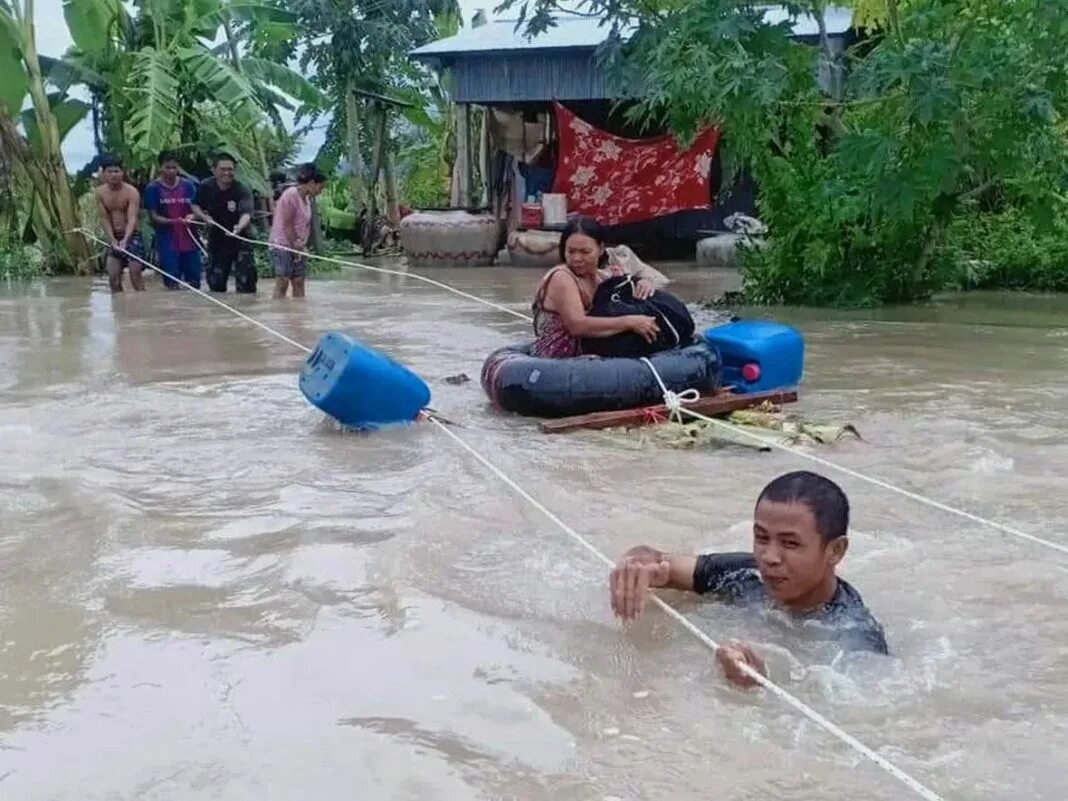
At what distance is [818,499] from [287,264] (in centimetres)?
1196

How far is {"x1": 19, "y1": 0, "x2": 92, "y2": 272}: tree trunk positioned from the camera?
18188 millimetres

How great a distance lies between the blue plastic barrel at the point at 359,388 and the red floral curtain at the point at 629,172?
11695 mm

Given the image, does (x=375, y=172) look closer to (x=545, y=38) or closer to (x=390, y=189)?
(x=390, y=189)

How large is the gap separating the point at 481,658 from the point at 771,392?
4.63 metres

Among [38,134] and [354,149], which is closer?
[38,134]

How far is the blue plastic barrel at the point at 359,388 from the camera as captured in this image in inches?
315

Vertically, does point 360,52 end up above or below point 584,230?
above

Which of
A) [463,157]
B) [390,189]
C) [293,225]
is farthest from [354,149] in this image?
[293,225]

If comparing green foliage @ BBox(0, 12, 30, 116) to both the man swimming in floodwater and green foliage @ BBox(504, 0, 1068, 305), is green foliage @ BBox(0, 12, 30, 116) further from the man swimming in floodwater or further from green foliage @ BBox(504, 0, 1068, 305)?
the man swimming in floodwater

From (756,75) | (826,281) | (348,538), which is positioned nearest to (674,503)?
(348,538)

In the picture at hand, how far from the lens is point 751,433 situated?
7.72 m

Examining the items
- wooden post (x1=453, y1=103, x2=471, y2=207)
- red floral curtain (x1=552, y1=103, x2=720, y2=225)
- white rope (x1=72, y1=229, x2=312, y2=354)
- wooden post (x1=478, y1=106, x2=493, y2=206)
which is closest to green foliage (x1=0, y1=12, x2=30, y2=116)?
white rope (x1=72, y1=229, x2=312, y2=354)

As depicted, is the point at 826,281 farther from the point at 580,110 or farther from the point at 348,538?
the point at 348,538

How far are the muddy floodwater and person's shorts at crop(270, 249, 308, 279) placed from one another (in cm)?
597
